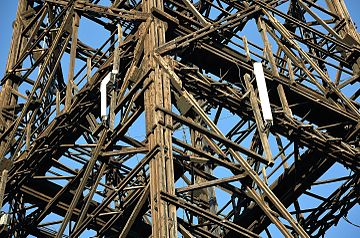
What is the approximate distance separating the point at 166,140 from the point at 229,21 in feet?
14.4

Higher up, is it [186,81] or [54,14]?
[54,14]

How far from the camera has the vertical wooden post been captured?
15391 mm

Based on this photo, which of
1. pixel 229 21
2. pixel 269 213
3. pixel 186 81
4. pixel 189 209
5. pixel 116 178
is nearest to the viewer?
pixel 189 209

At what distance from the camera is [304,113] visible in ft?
67.5

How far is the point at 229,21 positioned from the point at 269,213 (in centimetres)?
490

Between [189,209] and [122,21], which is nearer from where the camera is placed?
[189,209]

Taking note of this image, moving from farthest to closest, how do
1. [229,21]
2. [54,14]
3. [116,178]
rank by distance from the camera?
[54,14] → [116,178] → [229,21]

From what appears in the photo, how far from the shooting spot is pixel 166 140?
1662 centimetres

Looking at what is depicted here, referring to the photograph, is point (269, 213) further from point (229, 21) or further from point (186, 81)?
point (229, 21)

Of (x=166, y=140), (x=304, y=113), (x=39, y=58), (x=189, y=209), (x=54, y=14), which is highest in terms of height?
(x=54, y=14)

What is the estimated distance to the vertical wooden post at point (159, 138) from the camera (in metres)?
15.4

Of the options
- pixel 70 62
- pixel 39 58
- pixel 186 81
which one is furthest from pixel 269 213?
pixel 39 58

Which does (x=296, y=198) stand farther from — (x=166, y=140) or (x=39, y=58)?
(x=39, y=58)

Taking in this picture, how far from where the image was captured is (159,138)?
16594 mm
